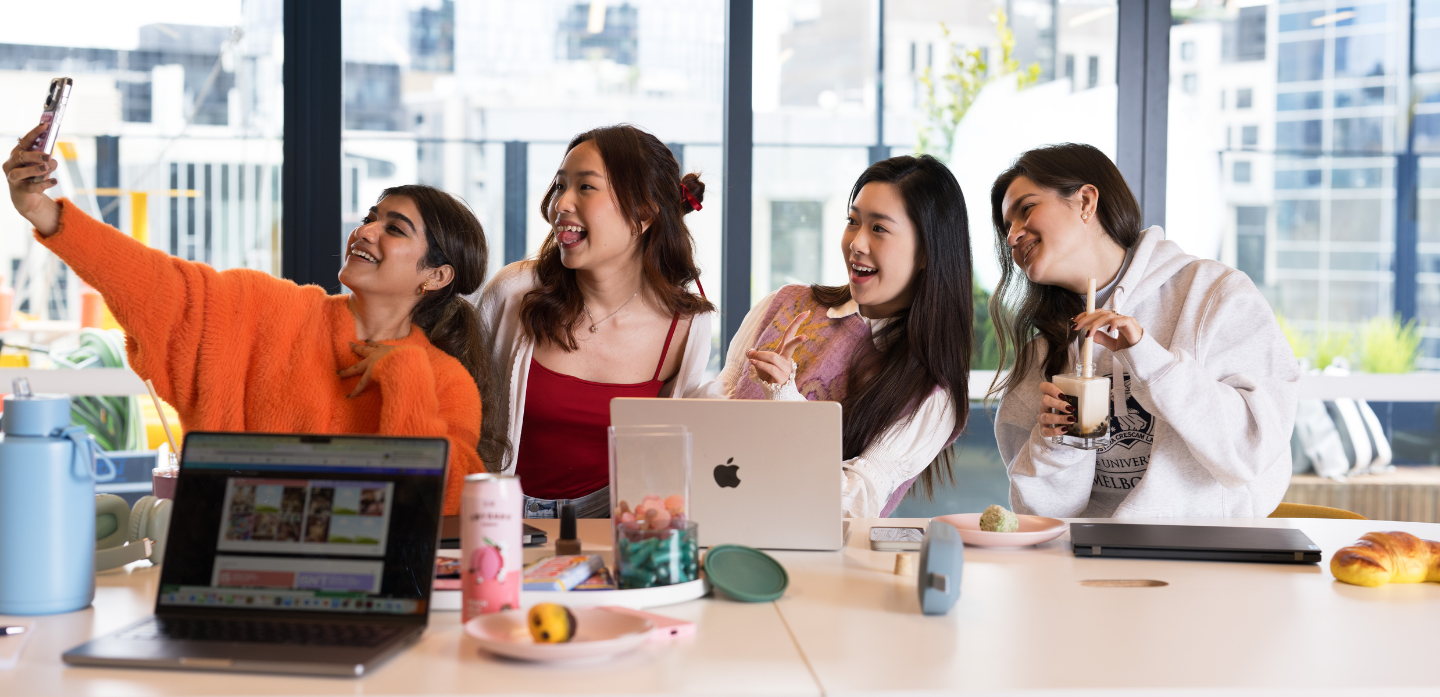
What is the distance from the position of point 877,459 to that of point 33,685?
5.15 ft

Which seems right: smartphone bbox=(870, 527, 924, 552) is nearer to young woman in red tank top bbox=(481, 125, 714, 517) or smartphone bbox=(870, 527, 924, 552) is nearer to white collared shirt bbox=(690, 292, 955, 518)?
white collared shirt bbox=(690, 292, 955, 518)

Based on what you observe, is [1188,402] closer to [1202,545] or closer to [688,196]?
[1202,545]

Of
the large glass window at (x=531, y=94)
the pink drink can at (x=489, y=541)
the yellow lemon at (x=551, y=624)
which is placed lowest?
the yellow lemon at (x=551, y=624)

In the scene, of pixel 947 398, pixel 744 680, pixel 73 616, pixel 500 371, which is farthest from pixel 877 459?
pixel 73 616

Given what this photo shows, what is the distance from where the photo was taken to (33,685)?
100 centimetres

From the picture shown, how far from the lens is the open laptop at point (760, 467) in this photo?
157 cm

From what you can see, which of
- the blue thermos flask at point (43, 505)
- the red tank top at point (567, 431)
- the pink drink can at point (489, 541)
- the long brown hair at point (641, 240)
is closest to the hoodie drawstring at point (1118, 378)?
the long brown hair at point (641, 240)

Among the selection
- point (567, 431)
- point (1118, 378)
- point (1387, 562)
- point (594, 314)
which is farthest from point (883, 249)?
point (1387, 562)

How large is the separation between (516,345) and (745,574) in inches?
45.0

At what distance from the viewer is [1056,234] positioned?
7.45 feet

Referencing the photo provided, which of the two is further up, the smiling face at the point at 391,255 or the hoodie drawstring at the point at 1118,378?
the smiling face at the point at 391,255

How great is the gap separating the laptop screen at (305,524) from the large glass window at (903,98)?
2.19m

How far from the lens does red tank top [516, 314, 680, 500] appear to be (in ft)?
7.63

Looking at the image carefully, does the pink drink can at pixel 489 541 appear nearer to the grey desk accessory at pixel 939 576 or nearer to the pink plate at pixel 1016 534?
the grey desk accessory at pixel 939 576
